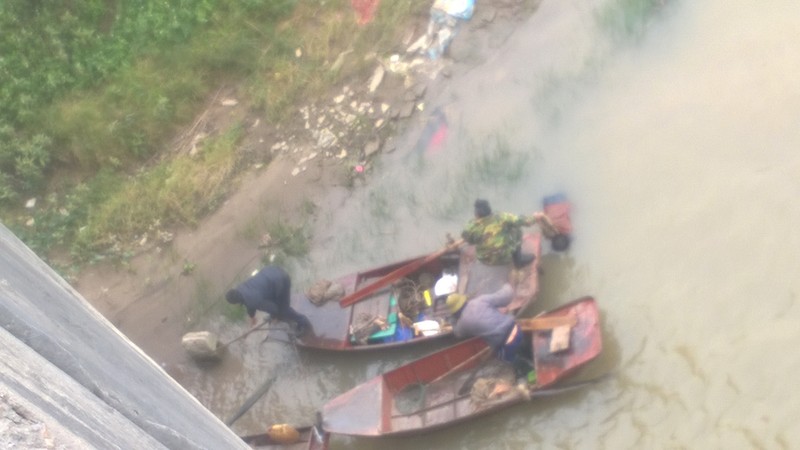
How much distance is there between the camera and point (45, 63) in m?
13.2

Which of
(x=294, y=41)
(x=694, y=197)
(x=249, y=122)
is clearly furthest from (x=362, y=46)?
(x=694, y=197)

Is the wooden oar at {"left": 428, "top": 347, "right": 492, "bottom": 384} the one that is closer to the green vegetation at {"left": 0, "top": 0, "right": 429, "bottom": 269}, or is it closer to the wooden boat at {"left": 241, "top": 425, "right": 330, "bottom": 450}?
the wooden boat at {"left": 241, "top": 425, "right": 330, "bottom": 450}

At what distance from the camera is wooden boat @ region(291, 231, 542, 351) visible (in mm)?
9391

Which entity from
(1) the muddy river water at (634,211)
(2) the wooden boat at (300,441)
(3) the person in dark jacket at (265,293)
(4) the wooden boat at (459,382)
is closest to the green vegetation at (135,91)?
(1) the muddy river water at (634,211)

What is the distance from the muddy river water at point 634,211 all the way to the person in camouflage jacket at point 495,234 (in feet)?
2.81

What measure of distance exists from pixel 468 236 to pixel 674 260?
2.51 m

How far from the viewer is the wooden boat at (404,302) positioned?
9.39m

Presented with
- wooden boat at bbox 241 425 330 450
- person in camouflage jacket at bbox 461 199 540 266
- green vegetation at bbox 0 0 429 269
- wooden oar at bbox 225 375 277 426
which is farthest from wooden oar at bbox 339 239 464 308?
green vegetation at bbox 0 0 429 269

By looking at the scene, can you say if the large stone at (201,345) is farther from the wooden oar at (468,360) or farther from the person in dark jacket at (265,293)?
the wooden oar at (468,360)

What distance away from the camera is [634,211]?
9750 millimetres

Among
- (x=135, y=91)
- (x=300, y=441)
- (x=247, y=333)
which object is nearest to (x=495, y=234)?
(x=300, y=441)

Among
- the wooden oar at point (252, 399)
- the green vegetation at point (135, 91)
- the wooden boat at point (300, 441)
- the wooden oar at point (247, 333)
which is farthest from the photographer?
the green vegetation at point (135, 91)

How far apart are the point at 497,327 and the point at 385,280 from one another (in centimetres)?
209

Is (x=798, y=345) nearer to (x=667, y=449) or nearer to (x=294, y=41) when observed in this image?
(x=667, y=449)
